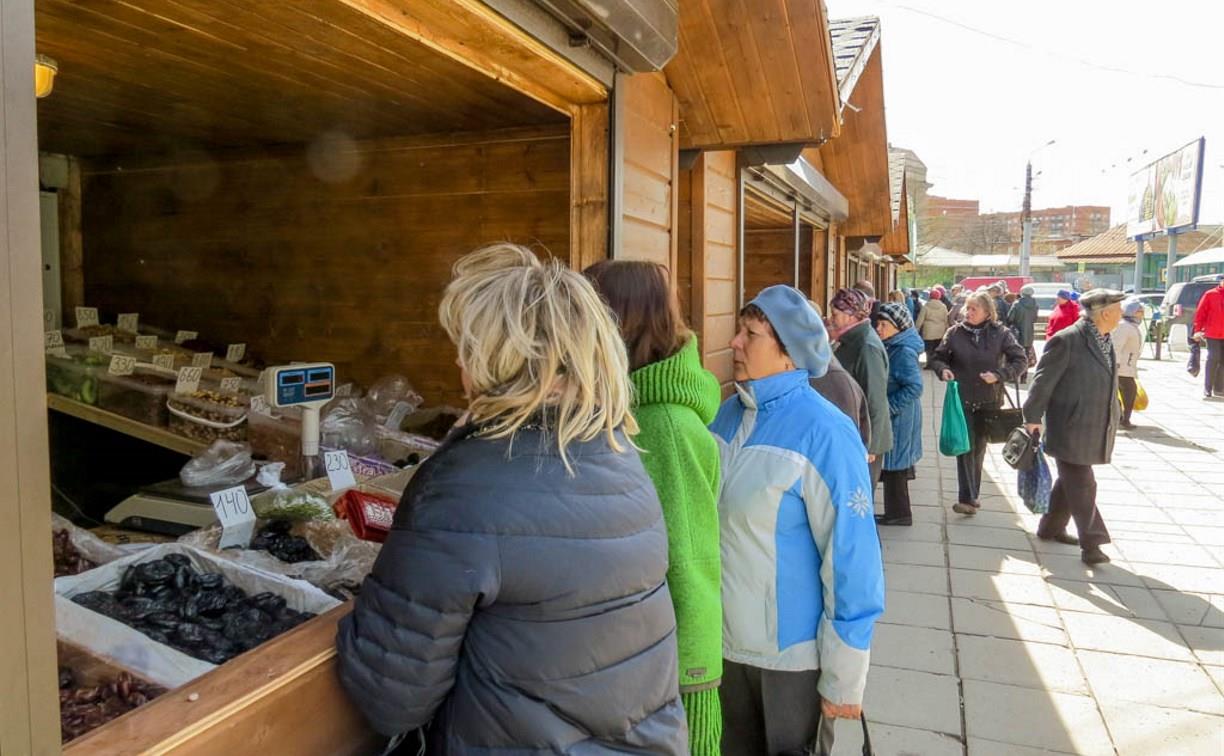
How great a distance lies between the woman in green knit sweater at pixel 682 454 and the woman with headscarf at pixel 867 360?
3.20 meters

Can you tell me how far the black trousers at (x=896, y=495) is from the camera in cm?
600

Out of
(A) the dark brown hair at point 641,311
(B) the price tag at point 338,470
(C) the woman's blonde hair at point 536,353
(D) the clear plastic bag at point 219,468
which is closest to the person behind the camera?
(C) the woman's blonde hair at point 536,353

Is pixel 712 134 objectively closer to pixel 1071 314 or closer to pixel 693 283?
pixel 693 283

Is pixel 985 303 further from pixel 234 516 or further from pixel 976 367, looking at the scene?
pixel 234 516

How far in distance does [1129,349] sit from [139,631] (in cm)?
915

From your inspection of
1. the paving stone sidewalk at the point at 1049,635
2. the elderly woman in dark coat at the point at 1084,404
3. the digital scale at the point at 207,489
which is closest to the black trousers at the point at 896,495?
the paving stone sidewalk at the point at 1049,635

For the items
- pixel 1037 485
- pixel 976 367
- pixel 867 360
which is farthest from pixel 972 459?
pixel 867 360

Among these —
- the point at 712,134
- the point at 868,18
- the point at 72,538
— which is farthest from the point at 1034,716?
the point at 868,18

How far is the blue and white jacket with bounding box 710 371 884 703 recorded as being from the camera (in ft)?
6.89

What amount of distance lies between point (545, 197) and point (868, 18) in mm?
4610

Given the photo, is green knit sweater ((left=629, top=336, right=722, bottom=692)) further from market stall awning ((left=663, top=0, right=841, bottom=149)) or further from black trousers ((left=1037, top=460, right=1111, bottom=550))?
black trousers ((left=1037, top=460, right=1111, bottom=550))

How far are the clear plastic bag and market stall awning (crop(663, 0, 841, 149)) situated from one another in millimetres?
2514

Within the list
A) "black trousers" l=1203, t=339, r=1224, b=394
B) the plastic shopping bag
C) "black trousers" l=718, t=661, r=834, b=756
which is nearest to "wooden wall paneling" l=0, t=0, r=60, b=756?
"black trousers" l=718, t=661, r=834, b=756

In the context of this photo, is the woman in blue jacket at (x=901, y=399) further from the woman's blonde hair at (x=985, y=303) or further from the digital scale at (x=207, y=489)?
the digital scale at (x=207, y=489)
